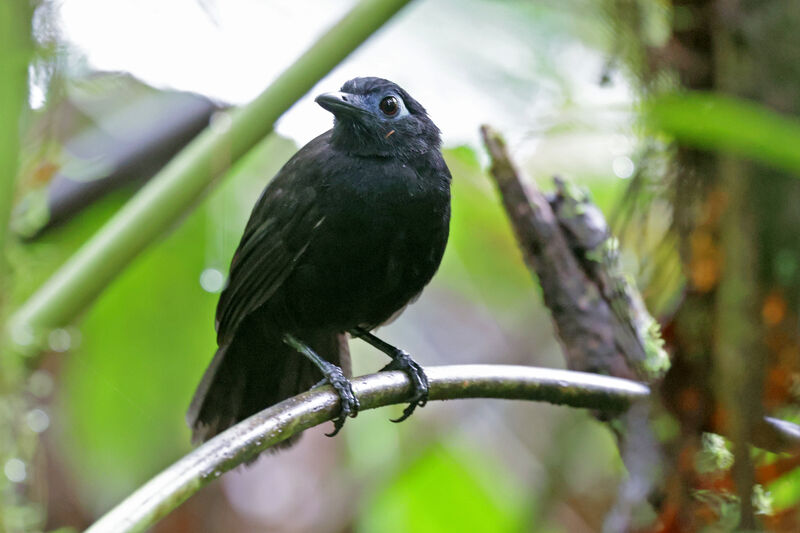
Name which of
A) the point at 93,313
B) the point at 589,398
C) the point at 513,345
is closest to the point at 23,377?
the point at 93,313

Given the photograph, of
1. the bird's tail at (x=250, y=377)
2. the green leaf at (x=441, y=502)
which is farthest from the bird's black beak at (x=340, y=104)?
the green leaf at (x=441, y=502)

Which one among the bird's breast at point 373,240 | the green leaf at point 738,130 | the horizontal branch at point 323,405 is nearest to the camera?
the horizontal branch at point 323,405

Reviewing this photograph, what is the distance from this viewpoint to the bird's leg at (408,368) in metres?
2.40

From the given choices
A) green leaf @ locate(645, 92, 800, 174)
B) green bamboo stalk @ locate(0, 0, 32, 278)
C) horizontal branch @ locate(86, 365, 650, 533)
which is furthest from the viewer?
green leaf @ locate(645, 92, 800, 174)

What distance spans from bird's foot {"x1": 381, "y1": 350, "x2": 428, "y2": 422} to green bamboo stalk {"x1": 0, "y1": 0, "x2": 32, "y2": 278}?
106 cm

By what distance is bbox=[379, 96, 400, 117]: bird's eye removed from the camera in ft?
8.48

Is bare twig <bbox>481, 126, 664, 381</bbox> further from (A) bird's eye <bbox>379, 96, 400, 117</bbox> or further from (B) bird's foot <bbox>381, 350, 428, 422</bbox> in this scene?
(B) bird's foot <bbox>381, 350, 428, 422</bbox>

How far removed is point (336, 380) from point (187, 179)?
0.65 m

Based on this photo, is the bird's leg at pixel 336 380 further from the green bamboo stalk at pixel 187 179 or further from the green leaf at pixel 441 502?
the green leaf at pixel 441 502

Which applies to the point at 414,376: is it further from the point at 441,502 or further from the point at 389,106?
the point at 441,502

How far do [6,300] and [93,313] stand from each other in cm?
110

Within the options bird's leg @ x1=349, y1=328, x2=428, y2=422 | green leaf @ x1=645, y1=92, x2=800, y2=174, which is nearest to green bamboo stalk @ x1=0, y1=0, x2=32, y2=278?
bird's leg @ x1=349, y1=328, x2=428, y2=422

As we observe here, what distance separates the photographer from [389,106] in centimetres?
260

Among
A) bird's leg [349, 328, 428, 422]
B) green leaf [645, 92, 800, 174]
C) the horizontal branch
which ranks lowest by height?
bird's leg [349, 328, 428, 422]
